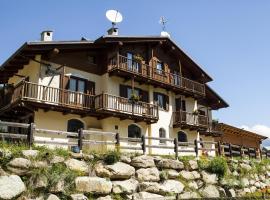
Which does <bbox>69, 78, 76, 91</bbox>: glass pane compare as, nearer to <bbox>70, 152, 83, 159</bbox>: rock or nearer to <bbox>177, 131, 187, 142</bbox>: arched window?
<bbox>70, 152, 83, 159</bbox>: rock

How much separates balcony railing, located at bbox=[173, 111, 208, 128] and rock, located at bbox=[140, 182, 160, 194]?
1195 centimetres

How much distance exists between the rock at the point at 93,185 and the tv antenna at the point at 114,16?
50.9 feet

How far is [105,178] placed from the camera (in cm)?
1510

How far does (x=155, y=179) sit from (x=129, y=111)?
7.89 metres

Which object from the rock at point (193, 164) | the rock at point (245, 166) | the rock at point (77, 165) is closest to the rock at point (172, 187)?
the rock at point (193, 164)

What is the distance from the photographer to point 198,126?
2941 cm

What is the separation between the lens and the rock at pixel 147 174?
1656cm

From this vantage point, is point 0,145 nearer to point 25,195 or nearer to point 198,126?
point 25,195

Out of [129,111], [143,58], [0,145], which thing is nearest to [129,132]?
[129,111]

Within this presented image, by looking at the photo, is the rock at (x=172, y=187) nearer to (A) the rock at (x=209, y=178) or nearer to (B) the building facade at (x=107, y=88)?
(A) the rock at (x=209, y=178)

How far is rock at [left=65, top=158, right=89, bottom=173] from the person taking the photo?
1430 cm

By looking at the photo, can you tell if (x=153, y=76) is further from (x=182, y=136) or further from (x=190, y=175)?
(x=190, y=175)

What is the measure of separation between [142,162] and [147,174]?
649 millimetres

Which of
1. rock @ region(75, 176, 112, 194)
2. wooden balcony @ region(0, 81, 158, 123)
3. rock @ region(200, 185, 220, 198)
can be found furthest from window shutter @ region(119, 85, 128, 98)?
rock @ region(75, 176, 112, 194)
